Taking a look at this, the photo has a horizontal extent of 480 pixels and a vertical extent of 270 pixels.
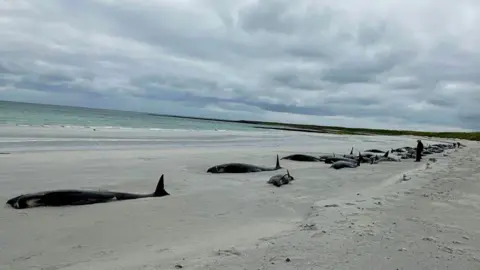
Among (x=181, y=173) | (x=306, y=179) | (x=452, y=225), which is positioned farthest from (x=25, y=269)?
(x=306, y=179)

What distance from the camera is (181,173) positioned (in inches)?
595

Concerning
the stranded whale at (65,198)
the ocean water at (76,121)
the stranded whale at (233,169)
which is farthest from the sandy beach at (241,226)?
the ocean water at (76,121)

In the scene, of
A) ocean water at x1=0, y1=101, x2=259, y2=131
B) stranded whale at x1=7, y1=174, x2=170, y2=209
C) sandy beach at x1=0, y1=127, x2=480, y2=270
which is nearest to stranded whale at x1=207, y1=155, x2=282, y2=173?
sandy beach at x1=0, y1=127, x2=480, y2=270

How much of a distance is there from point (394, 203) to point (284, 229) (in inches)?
153

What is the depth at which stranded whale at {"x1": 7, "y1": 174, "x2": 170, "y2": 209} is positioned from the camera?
340 inches

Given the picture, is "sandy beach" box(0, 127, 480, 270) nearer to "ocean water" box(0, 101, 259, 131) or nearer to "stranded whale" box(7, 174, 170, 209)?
"stranded whale" box(7, 174, 170, 209)

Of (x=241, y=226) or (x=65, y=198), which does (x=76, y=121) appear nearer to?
(x=65, y=198)

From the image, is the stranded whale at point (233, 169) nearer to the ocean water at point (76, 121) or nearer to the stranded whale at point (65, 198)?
the stranded whale at point (65, 198)

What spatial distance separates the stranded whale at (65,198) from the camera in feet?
28.3

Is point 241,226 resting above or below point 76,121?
below

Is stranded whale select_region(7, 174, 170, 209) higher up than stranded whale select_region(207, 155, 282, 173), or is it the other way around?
stranded whale select_region(7, 174, 170, 209)

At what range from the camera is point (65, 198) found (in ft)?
30.2

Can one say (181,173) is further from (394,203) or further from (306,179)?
(394,203)

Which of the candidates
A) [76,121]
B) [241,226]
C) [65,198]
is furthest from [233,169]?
[76,121]
